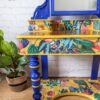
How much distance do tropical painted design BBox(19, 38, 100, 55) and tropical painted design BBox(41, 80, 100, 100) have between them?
0.45 metres

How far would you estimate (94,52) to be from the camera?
1.00m

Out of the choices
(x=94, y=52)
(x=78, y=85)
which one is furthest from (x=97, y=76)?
(x=94, y=52)

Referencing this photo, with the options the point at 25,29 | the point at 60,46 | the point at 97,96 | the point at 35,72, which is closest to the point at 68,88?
the point at 97,96

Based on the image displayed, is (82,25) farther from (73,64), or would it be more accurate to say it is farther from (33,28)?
(73,64)

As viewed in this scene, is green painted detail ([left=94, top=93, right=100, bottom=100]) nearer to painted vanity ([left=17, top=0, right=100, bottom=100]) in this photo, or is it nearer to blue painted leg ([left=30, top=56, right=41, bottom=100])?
painted vanity ([left=17, top=0, right=100, bottom=100])

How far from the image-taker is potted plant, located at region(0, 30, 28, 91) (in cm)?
132

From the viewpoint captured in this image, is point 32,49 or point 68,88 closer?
point 32,49

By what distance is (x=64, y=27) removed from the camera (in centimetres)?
133

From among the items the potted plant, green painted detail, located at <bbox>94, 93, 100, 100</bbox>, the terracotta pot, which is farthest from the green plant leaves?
green painted detail, located at <bbox>94, 93, 100, 100</bbox>

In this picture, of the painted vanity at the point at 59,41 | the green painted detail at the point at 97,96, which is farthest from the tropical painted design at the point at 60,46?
the green painted detail at the point at 97,96

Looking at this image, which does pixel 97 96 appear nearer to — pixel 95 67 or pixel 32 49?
pixel 95 67

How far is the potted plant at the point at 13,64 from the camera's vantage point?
1319mm

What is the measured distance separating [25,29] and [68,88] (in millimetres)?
673

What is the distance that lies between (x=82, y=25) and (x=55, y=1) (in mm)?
295
